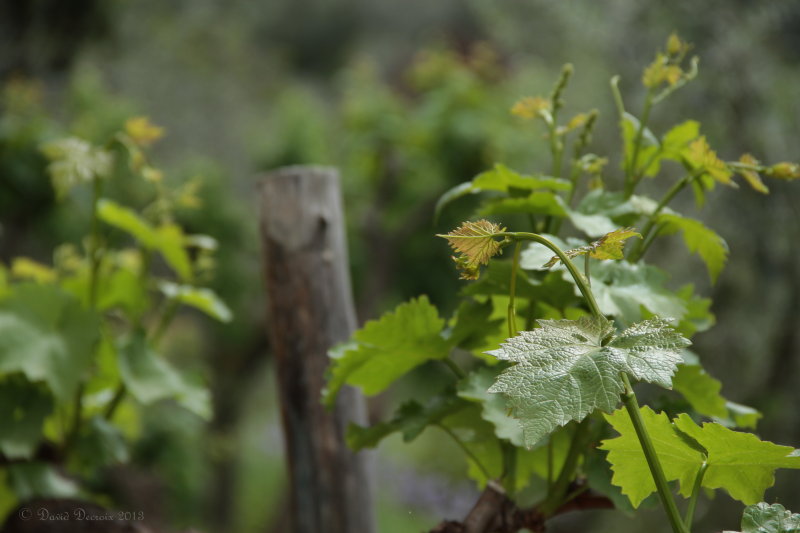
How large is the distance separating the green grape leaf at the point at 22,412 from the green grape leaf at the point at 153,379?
0.12 m

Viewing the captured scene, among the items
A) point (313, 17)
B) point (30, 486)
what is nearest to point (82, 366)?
point (30, 486)

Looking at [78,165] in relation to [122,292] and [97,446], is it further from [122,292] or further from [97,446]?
[97,446]

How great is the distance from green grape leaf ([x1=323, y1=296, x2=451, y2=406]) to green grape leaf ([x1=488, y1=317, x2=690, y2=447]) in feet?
0.72

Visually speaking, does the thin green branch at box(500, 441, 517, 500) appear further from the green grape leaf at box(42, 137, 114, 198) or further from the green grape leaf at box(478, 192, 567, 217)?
the green grape leaf at box(42, 137, 114, 198)

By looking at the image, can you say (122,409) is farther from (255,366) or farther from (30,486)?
(255,366)

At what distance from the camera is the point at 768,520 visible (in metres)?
0.49

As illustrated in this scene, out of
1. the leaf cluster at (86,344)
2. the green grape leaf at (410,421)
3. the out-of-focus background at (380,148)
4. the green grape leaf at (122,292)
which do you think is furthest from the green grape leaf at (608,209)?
the green grape leaf at (122,292)

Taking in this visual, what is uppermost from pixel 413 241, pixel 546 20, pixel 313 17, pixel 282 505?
pixel 313 17

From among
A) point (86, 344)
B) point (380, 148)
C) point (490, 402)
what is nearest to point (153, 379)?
point (86, 344)

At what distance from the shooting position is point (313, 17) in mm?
6547

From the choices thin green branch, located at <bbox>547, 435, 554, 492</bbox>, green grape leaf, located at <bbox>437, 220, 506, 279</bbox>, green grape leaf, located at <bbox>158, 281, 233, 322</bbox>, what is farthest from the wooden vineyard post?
green grape leaf, located at <bbox>437, 220, 506, 279</bbox>

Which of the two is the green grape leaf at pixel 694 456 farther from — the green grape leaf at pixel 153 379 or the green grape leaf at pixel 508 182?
the green grape leaf at pixel 153 379

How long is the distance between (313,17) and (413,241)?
3822 mm

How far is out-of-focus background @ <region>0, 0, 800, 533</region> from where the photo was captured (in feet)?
7.78
